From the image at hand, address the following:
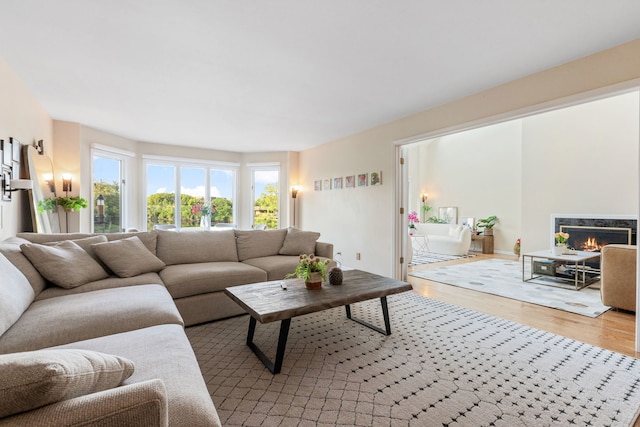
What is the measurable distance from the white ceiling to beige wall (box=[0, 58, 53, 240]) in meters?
0.14

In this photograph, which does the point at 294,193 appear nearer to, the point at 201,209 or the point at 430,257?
the point at 201,209

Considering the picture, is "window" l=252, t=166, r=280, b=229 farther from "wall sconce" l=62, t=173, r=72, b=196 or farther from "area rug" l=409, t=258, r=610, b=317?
"area rug" l=409, t=258, r=610, b=317

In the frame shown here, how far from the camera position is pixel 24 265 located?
213 cm

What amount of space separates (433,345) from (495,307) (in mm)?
1447

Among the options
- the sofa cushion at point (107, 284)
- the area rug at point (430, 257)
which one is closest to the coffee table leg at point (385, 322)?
the sofa cushion at point (107, 284)

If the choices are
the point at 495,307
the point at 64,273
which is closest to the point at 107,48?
the point at 64,273

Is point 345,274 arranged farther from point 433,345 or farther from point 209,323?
point 209,323

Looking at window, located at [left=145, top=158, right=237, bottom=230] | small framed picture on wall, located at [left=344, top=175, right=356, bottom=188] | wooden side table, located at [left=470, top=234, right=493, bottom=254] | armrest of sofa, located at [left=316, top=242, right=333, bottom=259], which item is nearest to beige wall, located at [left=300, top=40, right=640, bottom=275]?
small framed picture on wall, located at [left=344, top=175, right=356, bottom=188]

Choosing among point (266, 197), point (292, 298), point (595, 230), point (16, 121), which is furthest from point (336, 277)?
point (595, 230)

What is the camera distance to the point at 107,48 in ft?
8.17

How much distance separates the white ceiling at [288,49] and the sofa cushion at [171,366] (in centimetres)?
202

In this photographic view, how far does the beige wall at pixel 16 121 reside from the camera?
8.97 feet

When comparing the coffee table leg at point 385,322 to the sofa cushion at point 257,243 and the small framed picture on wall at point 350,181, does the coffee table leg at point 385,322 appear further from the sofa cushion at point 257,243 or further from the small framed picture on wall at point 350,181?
the small framed picture on wall at point 350,181

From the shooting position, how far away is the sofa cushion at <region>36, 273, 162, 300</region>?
2170 millimetres
